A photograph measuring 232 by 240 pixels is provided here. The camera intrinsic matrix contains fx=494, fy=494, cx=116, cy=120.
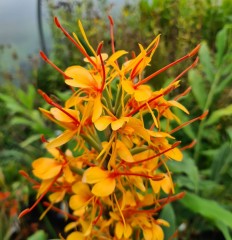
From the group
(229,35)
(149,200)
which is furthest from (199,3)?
(149,200)

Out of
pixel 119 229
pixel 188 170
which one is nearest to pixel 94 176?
pixel 119 229

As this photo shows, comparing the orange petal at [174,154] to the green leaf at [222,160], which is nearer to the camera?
the orange petal at [174,154]

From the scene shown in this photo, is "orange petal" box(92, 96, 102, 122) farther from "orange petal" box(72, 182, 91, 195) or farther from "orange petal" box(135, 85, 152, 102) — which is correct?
"orange petal" box(72, 182, 91, 195)

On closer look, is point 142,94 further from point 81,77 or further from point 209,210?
point 209,210

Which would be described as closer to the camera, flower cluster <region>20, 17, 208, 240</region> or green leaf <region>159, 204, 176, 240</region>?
flower cluster <region>20, 17, 208, 240</region>

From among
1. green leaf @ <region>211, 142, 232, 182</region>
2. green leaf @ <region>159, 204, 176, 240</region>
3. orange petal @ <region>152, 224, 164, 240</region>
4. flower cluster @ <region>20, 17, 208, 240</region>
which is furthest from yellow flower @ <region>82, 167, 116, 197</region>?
green leaf @ <region>211, 142, 232, 182</region>

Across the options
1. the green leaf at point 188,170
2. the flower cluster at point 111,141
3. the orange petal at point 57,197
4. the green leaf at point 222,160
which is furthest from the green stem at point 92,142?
the green leaf at point 222,160

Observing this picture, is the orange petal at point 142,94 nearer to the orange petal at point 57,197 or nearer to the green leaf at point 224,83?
the orange petal at point 57,197
